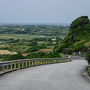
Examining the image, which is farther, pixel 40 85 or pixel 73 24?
pixel 73 24

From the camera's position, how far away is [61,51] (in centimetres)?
8288

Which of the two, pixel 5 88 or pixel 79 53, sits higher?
pixel 5 88

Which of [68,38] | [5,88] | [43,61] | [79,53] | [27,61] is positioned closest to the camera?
[5,88]

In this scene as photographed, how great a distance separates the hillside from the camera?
79.4m

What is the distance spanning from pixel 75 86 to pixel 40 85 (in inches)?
65.0

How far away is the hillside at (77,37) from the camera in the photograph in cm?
7944

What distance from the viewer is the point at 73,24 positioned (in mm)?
Answer: 93812

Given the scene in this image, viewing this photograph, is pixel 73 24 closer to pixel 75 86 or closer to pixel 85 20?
pixel 85 20

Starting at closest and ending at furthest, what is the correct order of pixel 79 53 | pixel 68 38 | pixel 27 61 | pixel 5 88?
1. pixel 5 88
2. pixel 27 61
3. pixel 79 53
4. pixel 68 38

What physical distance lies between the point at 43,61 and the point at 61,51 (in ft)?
144

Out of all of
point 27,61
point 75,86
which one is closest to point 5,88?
point 75,86

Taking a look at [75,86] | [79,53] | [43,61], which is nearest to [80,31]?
[79,53]

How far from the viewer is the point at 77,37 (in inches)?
3457

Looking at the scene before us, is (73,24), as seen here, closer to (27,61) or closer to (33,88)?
(27,61)
